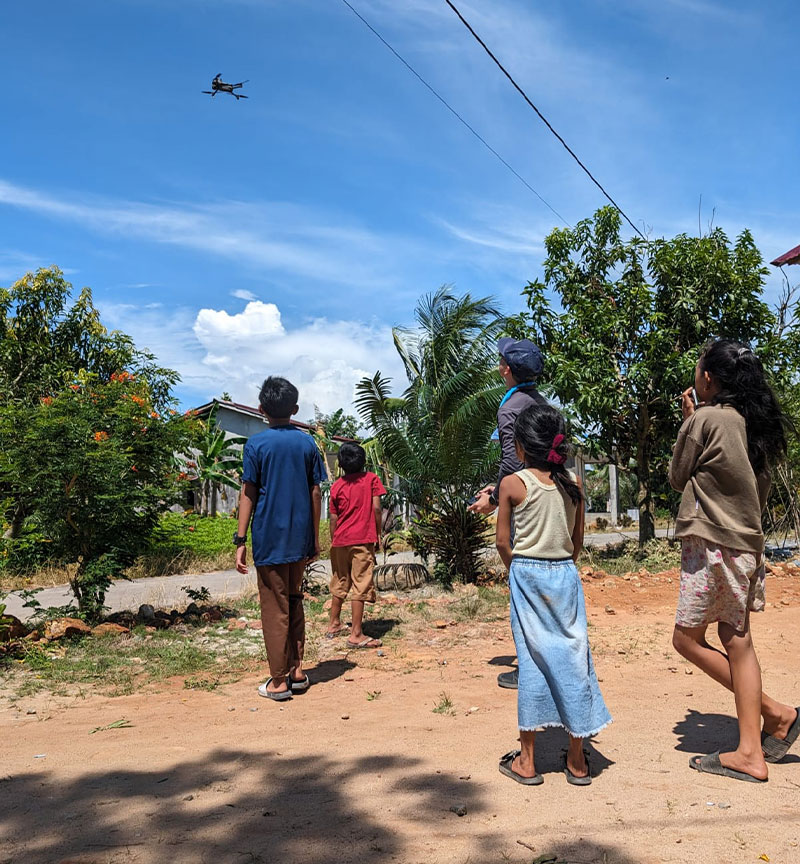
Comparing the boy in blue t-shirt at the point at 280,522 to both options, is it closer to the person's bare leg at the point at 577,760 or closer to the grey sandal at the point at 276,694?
the grey sandal at the point at 276,694

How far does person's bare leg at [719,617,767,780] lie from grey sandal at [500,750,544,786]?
2.72ft

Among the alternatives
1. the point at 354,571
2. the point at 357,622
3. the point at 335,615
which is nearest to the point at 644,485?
the point at 335,615

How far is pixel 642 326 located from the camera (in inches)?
548

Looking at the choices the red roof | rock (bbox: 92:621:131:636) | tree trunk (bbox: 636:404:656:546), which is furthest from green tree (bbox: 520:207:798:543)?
rock (bbox: 92:621:131:636)

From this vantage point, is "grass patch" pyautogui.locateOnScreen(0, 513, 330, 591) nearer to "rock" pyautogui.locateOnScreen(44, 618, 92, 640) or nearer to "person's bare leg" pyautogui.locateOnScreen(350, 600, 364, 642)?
"rock" pyautogui.locateOnScreen(44, 618, 92, 640)

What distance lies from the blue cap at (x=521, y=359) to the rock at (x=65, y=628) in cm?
450

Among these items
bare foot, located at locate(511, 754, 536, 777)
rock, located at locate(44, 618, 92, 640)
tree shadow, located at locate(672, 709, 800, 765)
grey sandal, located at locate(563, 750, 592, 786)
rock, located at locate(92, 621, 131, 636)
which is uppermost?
rock, located at locate(44, 618, 92, 640)

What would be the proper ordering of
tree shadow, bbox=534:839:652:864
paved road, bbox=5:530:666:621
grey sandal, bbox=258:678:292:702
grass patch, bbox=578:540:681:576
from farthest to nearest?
grass patch, bbox=578:540:681:576
paved road, bbox=5:530:666:621
grey sandal, bbox=258:678:292:702
tree shadow, bbox=534:839:652:864

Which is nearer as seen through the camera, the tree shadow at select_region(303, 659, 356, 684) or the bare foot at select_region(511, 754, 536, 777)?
the bare foot at select_region(511, 754, 536, 777)

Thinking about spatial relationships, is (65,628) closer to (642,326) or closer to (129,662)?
(129,662)

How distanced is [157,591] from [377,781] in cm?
711

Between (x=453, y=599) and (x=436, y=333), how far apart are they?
5.50 metres

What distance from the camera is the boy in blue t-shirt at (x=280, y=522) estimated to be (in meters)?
5.18

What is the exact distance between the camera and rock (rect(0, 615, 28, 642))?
20.6 feet
